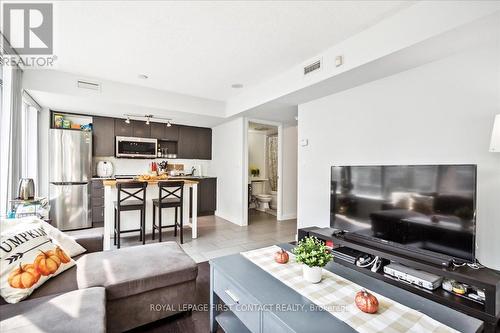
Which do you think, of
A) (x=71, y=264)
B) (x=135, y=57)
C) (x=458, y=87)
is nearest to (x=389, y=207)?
(x=458, y=87)

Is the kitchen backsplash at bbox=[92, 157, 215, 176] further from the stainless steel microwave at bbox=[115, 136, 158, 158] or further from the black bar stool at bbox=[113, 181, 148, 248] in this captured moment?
the black bar stool at bbox=[113, 181, 148, 248]

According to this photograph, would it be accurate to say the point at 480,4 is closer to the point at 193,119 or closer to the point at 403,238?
the point at 403,238

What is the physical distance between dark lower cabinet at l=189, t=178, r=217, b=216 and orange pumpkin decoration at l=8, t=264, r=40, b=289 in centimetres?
420

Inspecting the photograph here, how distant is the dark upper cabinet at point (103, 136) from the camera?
15.7 ft

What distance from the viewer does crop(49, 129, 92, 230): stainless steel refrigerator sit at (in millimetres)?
4164

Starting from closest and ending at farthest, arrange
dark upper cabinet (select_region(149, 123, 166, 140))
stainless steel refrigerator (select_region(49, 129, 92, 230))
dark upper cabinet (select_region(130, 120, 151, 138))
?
1. stainless steel refrigerator (select_region(49, 129, 92, 230))
2. dark upper cabinet (select_region(130, 120, 151, 138))
3. dark upper cabinet (select_region(149, 123, 166, 140))

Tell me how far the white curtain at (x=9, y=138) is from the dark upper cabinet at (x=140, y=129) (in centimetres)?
236

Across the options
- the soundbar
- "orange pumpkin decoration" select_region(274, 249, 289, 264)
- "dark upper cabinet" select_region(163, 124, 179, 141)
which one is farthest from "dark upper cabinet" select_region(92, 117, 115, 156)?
the soundbar

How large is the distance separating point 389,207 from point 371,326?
153cm

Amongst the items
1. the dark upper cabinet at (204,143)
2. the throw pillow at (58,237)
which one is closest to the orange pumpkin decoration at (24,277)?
the throw pillow at (58,237)

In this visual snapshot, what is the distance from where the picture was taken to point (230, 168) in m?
5.36

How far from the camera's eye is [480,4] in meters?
1.64

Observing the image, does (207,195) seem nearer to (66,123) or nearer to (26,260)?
(66,123)

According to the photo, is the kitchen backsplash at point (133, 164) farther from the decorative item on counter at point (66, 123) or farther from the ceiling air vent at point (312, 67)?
the ceiling air vent at point (312, 67)
